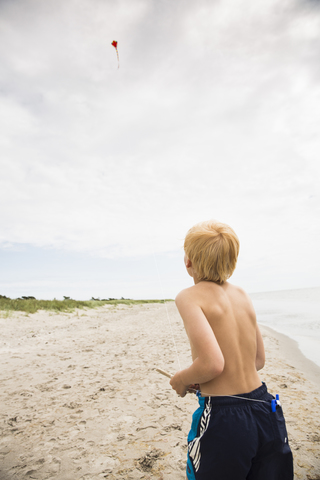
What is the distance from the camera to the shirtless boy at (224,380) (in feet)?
4.00

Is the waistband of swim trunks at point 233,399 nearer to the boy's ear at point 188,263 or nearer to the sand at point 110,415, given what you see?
the boy's ear at point 188,263

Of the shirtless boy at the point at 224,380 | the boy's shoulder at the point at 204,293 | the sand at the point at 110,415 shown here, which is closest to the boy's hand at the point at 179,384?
the shirtless boy at the point at 224,380

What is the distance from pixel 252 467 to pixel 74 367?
521 centimetres

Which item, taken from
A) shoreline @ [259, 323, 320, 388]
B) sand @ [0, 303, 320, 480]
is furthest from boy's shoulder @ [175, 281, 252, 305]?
shoreline @ [259, 323, 320, 388]

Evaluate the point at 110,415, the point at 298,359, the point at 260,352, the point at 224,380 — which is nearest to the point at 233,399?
the point at 224,380

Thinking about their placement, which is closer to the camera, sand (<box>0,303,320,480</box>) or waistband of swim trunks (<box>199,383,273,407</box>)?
waistband of swim trunks (<box>199,383,273,407</box>)

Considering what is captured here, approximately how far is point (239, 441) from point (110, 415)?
2793 mm

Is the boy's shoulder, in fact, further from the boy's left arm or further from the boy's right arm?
the boy's right arm

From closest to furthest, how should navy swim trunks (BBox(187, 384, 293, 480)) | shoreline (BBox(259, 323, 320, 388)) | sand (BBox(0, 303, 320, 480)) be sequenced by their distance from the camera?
navy swim trunks (BBox(187, 384, 293, 480)) → sand (BBox(0, 303, 320, 480)) → shoreline (BBox(259, 323, 320, 388))

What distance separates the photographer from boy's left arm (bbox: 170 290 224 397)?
4.02 ft

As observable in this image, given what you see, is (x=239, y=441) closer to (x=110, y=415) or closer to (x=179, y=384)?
(x=179, y=384)

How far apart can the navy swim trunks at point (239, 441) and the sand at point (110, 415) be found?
4.59 ft

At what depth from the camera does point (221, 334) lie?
4.41ft

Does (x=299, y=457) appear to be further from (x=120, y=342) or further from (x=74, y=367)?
(x=120, y=342)
